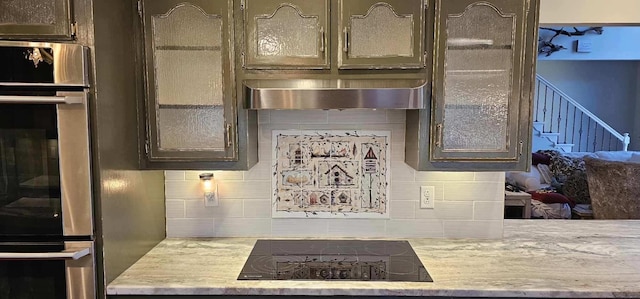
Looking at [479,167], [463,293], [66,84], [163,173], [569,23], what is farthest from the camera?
[569,23]

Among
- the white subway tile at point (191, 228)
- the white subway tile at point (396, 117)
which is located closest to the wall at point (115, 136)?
the white subway tile at point (191, 228)

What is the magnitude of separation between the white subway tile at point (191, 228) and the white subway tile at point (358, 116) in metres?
0.84

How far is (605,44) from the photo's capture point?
24.7 feet

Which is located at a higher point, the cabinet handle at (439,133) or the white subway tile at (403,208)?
the cabinet handle at (439,133)

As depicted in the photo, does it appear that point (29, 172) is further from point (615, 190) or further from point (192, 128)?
point (615, 190)

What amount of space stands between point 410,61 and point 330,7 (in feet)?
1.34

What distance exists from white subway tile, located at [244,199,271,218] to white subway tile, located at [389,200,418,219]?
638 millimetres

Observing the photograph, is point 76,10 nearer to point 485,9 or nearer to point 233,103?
point 233,103

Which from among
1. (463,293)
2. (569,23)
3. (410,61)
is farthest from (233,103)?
(569,23)

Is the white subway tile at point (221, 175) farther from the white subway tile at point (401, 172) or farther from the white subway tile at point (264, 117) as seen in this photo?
the white subway tile at point (401, 172)

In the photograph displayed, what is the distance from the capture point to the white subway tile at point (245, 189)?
227 cm

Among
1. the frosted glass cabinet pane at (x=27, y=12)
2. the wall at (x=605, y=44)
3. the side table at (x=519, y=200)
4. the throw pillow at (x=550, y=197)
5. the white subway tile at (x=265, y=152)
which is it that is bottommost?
the throw pillow at (x=550, y=197)

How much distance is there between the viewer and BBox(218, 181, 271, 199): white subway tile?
2.27 meters

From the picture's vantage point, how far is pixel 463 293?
1.65m
